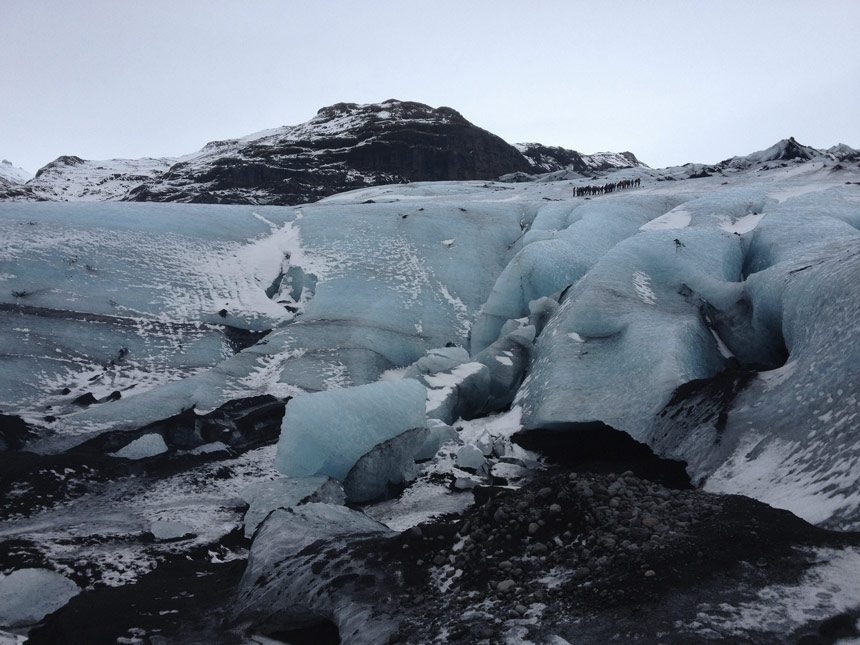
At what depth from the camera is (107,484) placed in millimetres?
7887

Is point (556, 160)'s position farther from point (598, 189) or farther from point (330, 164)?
point (598, 189)

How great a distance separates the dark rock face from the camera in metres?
48.8

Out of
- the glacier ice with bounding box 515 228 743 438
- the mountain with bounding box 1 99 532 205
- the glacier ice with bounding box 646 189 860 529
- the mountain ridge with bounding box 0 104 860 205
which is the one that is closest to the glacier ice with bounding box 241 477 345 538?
the glacier ice with bounding box 515 228 743 438

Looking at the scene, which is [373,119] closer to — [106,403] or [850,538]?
[106,403]

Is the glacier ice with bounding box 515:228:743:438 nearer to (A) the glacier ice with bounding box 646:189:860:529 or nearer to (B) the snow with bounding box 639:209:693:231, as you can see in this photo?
(A) the glacier ice with bounding box 646:189:860:529

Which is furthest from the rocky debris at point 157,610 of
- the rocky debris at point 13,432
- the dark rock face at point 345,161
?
the dark rock face at point 345,161

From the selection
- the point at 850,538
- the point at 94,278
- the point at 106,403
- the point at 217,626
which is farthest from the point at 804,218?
the point at 94,278

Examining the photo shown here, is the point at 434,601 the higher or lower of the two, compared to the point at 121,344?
lower

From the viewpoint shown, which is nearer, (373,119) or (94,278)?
(94,278)

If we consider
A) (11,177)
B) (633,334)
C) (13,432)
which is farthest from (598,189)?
(11,177)

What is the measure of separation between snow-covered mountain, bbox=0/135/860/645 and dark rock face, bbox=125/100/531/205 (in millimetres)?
33126

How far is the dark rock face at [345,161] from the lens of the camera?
48.8 metres

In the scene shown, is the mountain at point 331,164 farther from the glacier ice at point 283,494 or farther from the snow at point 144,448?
the glacier ice at point 283,494

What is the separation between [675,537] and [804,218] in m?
9.90
